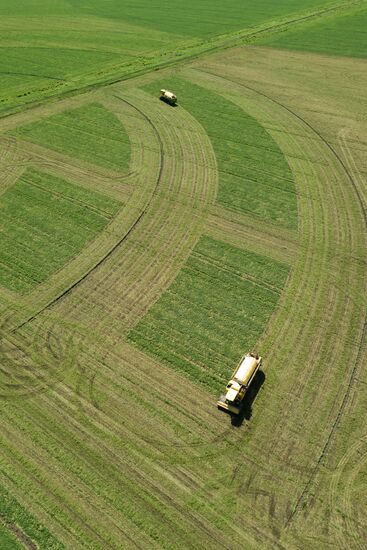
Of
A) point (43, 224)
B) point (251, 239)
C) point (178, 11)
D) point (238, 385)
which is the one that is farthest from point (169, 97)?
point (178, 11)

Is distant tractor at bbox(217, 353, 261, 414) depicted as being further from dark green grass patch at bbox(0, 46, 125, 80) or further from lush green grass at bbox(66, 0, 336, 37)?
lush green grass at bbox(66, 0, 336, 37)

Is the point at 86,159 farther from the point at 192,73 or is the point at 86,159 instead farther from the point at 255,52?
the point at 255,52

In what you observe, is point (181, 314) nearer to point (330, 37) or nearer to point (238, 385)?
point (238, 385)

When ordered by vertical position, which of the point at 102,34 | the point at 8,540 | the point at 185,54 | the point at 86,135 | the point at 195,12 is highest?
the point at 195,12

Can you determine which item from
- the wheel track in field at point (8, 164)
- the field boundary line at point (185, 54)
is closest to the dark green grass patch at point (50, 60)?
the field boundary line at point (185, 54)

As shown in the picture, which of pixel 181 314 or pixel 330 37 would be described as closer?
pixel 181 314

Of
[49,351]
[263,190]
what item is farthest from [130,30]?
[49,351]
